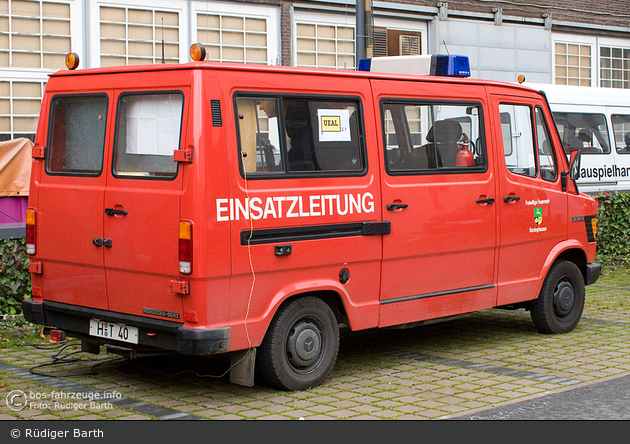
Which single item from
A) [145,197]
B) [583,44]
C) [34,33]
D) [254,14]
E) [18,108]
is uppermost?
[583,44]

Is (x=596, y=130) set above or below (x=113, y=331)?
above

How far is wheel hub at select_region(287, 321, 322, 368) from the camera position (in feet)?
20.3

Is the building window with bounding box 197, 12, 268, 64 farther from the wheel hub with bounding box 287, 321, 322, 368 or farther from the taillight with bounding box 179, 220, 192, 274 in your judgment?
the taillight with bounding box 179, 220, 192, 274

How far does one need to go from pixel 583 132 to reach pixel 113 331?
39.9ft

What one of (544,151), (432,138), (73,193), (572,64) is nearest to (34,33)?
(73,193)

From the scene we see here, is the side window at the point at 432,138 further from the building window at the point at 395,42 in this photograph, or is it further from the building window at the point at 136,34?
the building window at the point at 395,42

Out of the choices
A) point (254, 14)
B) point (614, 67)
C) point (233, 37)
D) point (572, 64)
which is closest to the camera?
point (233, 37)

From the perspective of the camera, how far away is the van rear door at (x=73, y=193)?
6.20 meters

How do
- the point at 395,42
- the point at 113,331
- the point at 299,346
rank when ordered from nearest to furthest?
the point at 113,331 → the point at 299,346 → the point at 395,42

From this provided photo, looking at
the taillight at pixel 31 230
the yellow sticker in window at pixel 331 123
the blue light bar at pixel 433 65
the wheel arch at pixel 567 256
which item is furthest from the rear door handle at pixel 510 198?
the taillight at pixel 31 230

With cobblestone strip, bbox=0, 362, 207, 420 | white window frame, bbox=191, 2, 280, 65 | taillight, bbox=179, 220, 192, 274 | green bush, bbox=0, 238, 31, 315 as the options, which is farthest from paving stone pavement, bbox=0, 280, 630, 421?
white window frame, bbox=191, 2, 280, 65

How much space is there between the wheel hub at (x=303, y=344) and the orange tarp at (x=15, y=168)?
481 centimetres

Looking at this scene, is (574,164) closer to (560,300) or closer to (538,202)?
(538,202)

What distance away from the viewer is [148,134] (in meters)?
6.00
